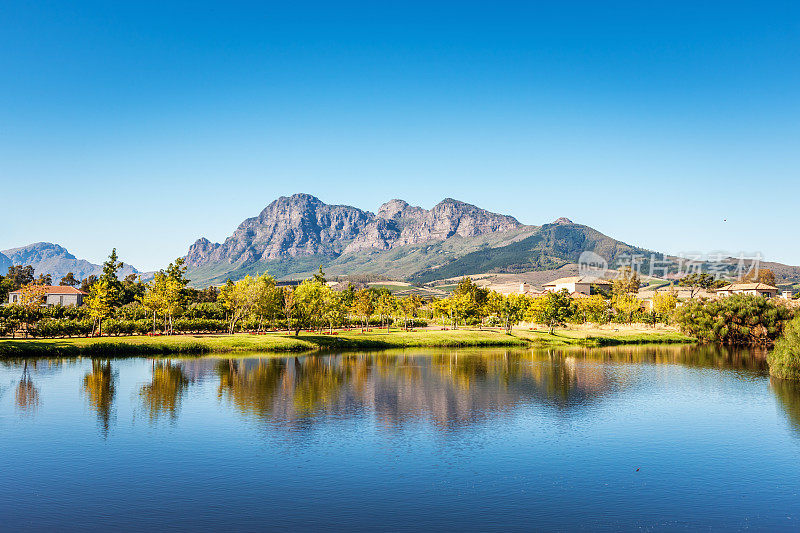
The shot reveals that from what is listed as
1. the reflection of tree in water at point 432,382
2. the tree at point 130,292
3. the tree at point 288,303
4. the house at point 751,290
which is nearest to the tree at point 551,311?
the reflection of tree in water at point 432,382

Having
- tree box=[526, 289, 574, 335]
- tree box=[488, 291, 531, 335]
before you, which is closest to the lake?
tree box=[526, 289, 574, 335]

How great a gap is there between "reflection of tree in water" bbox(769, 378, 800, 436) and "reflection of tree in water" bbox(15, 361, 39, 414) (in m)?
55.6

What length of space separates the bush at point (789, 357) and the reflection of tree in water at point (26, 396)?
7185 centimetres

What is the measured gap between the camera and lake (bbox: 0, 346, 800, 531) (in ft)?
78.3

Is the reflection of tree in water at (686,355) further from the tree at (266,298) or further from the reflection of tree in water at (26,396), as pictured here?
the reflection of tree in water at (26,396)

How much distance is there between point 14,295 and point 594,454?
18368 centimetres

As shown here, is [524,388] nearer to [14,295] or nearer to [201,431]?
[201,431]

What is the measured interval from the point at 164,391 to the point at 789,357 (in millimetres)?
63838

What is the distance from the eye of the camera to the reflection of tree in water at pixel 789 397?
42.3 metres

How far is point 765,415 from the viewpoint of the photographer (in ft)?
143

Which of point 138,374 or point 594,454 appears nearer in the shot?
point 594,454

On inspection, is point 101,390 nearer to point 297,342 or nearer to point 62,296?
point 297,342

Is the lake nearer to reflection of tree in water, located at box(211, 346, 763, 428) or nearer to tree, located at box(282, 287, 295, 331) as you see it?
reflection of tree in water, located at box(211, 346, 763, 428)

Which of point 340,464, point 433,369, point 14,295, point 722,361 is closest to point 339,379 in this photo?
point 433,369
